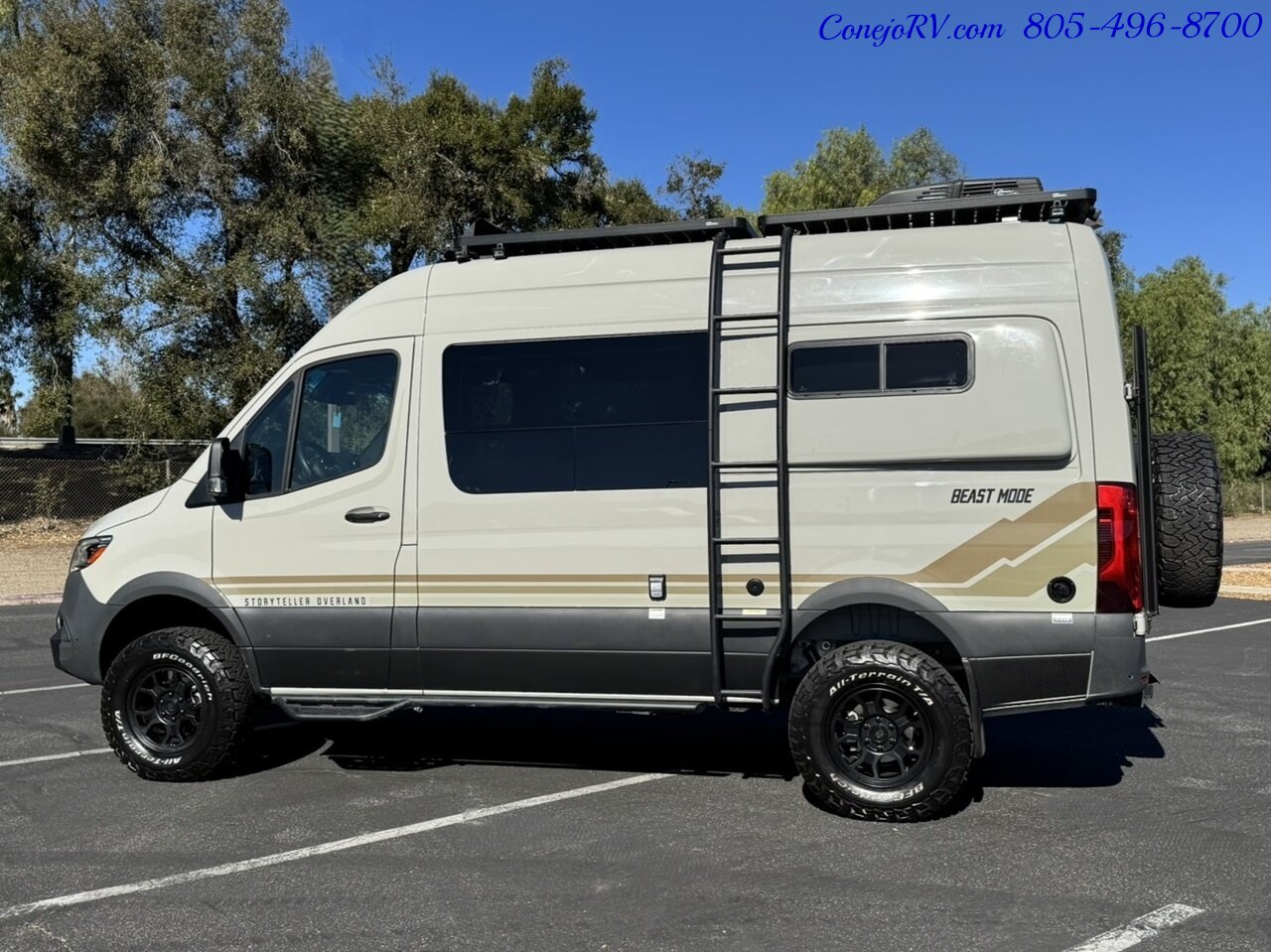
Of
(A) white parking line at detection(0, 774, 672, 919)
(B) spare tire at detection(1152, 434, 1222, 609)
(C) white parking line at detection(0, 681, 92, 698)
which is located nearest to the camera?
(A) white parking line at detection(0, 774, 672, 919)

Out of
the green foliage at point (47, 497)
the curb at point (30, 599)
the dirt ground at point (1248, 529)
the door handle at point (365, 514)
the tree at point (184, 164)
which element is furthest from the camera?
the dirt ground at point (1248, 529)

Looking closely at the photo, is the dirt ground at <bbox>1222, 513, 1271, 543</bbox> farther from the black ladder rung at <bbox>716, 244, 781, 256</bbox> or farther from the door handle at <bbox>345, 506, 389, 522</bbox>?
the door handle at <bbox>345, 506, 389, 522</bbox>

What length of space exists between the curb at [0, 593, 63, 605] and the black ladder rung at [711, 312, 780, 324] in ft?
40.3

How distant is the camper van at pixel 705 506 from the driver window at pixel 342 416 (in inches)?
0.6

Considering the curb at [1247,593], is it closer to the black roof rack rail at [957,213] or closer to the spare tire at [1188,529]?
the spare tire at [1188,529]

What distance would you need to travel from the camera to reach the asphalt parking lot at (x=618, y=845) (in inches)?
158

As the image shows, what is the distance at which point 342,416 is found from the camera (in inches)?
236

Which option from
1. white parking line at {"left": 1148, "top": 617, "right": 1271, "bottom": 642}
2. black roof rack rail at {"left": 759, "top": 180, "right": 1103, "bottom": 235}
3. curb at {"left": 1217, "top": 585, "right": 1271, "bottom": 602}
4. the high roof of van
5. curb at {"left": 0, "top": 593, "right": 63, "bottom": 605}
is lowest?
white parking line at {"left": 1148, "top": 617, "right": 1271, "bottom": 642}

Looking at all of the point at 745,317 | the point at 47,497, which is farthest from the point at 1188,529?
the point at 47,497

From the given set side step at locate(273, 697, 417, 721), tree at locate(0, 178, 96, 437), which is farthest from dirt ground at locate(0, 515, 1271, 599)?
side step at locate(273, 697, 417, 721)

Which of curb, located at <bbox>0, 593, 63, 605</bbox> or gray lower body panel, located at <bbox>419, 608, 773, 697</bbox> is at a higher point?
gray lower body panel, located at <bbox>419, 608, 773, 697</bbox>

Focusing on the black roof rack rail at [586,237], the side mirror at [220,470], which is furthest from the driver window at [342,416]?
the black roof rack rail at [586,237]

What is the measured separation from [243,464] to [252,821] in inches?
71.9

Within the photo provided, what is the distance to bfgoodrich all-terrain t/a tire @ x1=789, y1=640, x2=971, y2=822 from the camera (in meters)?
5.06
